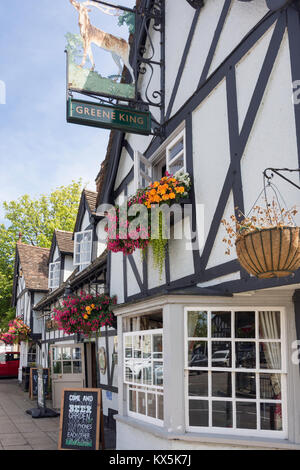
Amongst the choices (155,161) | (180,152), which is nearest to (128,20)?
(155,161)

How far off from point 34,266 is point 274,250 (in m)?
24.6

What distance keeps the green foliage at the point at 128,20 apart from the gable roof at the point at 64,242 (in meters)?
12.6

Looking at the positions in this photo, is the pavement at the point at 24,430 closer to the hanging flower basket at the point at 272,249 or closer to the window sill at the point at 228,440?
the window sill at the point at 228,440

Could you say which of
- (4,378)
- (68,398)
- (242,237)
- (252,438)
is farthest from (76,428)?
Result: (4,378)

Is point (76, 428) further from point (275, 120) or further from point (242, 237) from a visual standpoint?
point (275, 120)

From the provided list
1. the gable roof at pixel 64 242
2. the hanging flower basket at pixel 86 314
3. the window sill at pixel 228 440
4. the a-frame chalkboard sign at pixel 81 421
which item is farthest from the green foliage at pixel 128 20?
the gable roof at pixel 64 242

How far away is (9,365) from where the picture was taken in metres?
30.1

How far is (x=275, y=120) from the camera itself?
5.22 metres

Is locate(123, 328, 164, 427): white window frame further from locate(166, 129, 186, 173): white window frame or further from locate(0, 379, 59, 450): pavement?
locate(0, 379, 59, 450): pavement

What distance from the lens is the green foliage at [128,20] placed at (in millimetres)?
9045

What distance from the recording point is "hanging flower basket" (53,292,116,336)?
10625 millimetres

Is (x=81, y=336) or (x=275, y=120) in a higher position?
(x=275, y=120)
